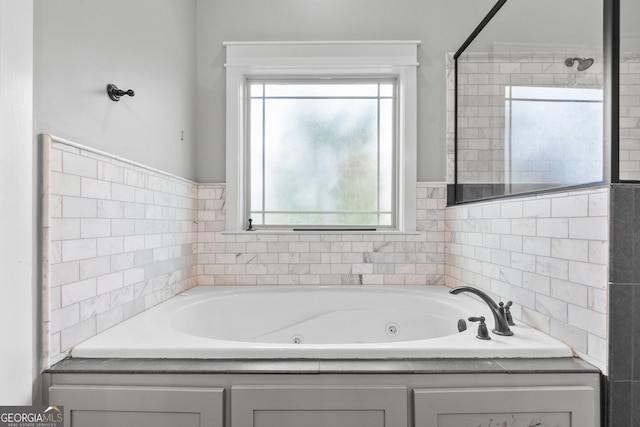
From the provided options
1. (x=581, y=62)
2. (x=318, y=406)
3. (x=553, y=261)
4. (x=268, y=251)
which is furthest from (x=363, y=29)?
(x=318, y=406)

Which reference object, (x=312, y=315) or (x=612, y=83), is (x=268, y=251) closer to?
(x=312, y=315)

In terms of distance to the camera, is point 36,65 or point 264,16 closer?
point 36,65

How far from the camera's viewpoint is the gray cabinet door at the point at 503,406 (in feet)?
3.51

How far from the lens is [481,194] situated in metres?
1.92

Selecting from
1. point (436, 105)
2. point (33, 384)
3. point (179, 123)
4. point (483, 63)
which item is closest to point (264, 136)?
point (179, 123)

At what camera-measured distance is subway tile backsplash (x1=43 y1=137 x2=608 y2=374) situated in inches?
43.4

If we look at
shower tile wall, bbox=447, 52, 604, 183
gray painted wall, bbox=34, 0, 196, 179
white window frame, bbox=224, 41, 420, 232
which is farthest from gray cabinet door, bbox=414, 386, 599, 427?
gray painted wall, bbox=34, 0, 196, 179

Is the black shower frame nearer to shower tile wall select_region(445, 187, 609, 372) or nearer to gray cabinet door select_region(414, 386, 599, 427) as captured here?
shower tile wall select_region(445, 187, 609, 372)

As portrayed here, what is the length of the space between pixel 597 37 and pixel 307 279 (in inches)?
70.6

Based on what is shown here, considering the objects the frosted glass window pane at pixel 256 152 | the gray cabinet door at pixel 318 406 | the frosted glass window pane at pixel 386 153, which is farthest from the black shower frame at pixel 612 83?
the frosted glass window pane at pixel 256 152

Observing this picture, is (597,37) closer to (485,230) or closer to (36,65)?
(485,230)

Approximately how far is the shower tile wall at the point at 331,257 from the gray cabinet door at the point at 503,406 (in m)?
1.23

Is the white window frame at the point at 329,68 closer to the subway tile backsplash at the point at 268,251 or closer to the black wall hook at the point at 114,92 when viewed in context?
the subway tile backsplash at the point at 268,251

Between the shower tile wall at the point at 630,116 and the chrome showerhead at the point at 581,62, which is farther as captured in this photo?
the chrome showerhead at the point at 581,62
